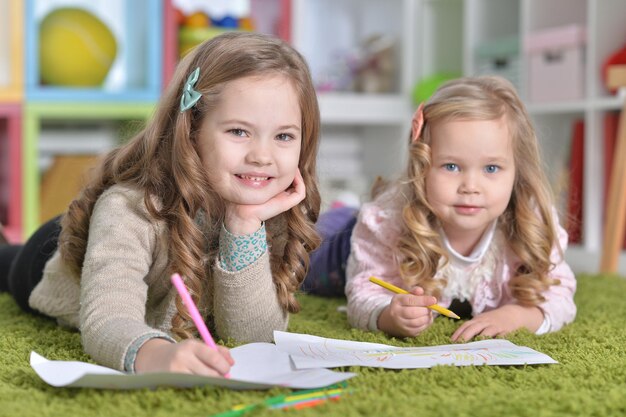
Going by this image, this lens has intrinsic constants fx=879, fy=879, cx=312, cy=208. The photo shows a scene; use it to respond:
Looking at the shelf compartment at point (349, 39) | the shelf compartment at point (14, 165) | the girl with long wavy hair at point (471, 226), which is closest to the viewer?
the girl with long wavy hair at point (471, 226)

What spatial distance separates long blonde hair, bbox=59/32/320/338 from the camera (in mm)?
1041

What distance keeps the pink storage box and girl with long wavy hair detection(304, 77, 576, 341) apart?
0.97 metres

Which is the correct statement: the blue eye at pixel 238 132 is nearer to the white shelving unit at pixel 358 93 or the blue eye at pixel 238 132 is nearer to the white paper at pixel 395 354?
the white paper at pixel 395 354

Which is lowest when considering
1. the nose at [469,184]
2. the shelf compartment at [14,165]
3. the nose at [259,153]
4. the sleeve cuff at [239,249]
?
the shelf compartment at [14,165]

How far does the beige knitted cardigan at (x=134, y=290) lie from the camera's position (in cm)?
91

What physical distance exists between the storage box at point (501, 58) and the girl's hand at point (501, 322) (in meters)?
1.34

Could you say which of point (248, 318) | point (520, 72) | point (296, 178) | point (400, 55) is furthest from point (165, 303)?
point (400, 55)

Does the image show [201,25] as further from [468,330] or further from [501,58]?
[468,330]

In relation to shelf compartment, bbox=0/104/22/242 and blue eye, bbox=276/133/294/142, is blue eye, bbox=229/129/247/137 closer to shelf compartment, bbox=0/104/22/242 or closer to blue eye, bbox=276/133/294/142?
blue eye, bbox=276/133/294/142

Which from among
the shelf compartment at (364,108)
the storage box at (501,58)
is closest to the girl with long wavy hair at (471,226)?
the storage box at (501,58)

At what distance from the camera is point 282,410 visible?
751mm

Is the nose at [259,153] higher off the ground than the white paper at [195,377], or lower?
higher

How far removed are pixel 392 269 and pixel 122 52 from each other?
6.06 ft

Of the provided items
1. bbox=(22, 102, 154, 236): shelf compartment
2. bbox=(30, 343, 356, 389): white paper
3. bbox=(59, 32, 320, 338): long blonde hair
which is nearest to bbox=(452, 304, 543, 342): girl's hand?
bbox=(59, 32, 320, 338): long blonde hair
